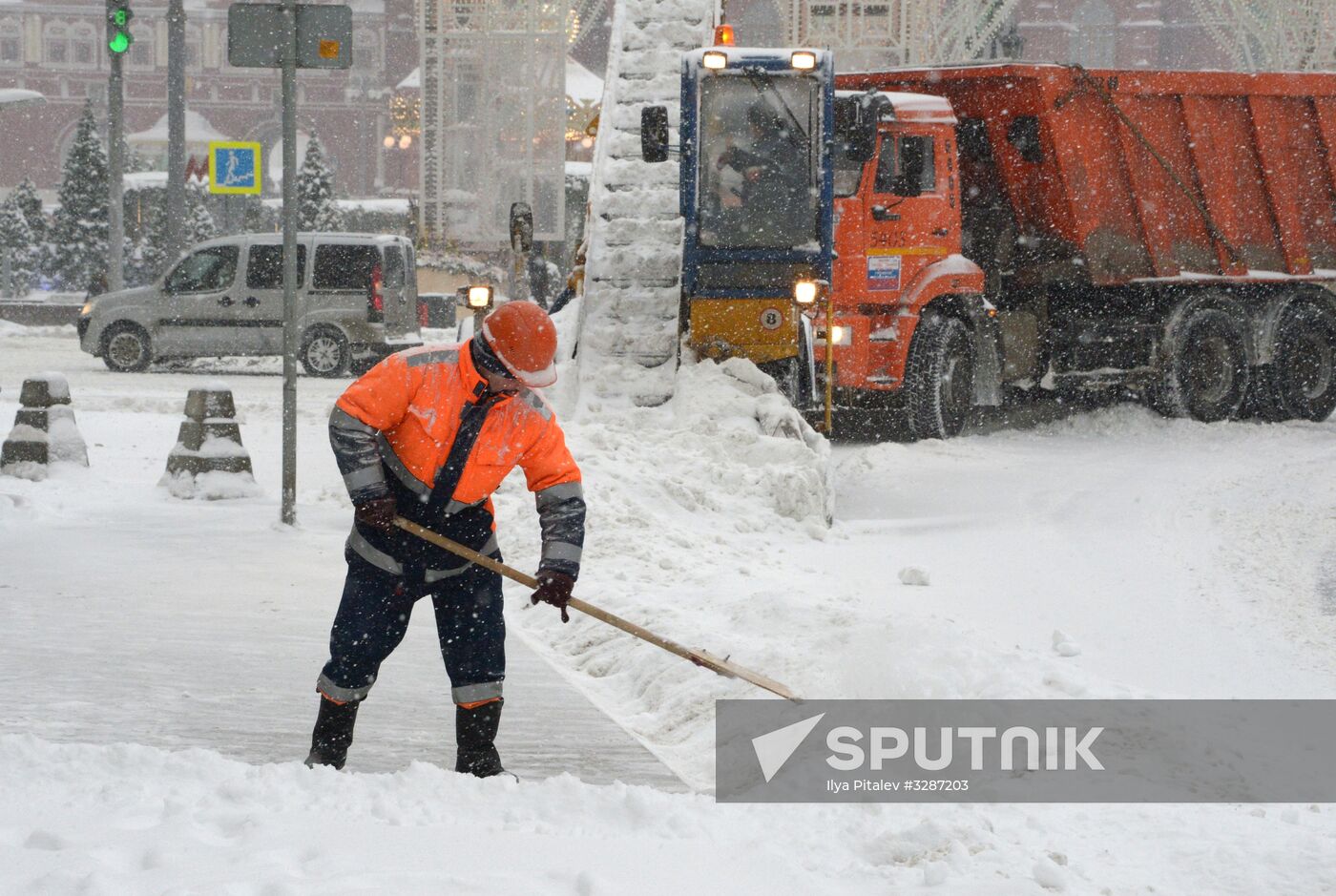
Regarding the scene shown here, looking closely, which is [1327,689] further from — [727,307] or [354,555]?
[727,307]

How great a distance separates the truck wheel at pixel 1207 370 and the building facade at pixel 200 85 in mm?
50074

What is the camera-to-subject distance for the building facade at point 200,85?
219 feet

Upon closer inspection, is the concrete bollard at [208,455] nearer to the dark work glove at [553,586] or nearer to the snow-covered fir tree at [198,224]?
the dark work glove at [553,586]

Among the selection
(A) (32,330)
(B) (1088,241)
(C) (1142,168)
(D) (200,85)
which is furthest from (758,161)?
(D) (200,85)

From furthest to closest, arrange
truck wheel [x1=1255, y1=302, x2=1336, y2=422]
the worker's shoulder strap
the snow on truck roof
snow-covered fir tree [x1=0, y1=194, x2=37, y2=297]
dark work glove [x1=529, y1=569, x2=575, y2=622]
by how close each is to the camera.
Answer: snow-covered fir tree [x1=0, y1=194, x2=37, y2=297] < truck wheel [x1=1255, y1=302, x2=1336, y2=422] < the snow on truck roof < dark work glove [x1=529, y1=569, x2=575, y2=622] < the worker's shoulder strap

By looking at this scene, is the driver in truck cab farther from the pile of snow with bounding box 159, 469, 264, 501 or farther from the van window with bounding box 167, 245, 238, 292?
the van window with bounding box 167, 245, 238, 292

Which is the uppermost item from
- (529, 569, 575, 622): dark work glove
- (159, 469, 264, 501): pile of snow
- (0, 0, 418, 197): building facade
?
(0, 0, 418, 197): building facade

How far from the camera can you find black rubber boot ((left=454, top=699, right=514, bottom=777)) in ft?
17.5

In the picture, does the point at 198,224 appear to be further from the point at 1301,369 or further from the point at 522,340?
the point at 522,340

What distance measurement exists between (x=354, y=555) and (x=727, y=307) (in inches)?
337

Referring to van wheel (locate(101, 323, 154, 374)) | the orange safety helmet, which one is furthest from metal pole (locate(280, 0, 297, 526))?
van wheel (locate(101, 323, 154, 374))

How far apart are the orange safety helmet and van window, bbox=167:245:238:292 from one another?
688 inches

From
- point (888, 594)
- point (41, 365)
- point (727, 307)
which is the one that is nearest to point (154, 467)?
point (727, 307)

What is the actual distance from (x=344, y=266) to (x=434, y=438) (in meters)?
17.0
